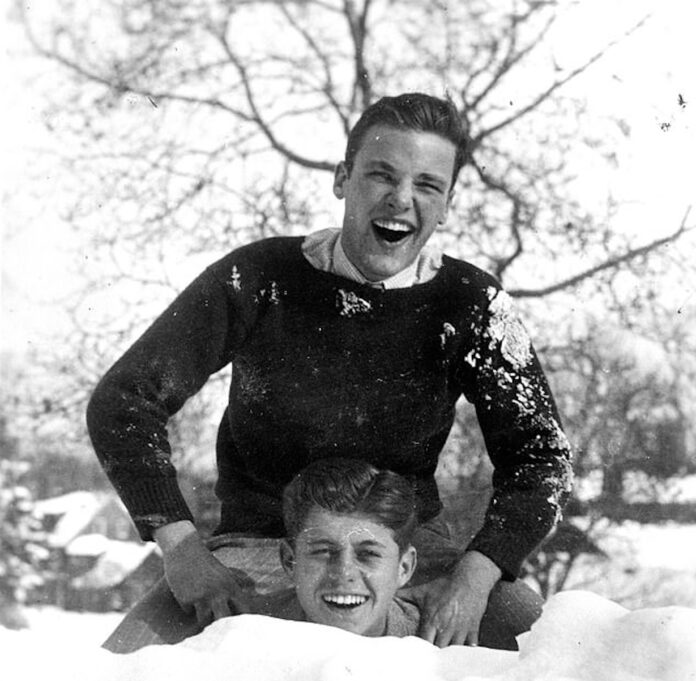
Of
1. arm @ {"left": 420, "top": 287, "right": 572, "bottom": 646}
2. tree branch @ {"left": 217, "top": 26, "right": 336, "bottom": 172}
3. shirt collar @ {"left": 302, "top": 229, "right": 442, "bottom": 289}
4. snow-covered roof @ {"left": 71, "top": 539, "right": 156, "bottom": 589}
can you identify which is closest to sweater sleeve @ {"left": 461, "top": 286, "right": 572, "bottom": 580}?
arm @ {"left": 420, "top": 287, "right": 572, "bottom": 646}

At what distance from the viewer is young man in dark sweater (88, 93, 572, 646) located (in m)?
1.53

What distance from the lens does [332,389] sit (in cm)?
154

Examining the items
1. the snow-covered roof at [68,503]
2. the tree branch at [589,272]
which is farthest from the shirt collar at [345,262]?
the snow-covered roof at [68,503]

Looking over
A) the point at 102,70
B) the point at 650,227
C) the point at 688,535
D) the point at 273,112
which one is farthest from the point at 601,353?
the point at 102,70

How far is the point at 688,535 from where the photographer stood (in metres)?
1.64

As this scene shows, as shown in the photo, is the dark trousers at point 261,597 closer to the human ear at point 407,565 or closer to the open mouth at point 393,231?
the human ear at point 407,565

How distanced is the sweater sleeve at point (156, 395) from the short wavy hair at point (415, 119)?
0.28m

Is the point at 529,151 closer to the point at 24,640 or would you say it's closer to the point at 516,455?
the point at 516,455

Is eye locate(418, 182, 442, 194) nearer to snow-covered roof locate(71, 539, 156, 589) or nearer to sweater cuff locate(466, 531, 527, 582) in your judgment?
sweater cuff locate(466, 531, 527, 582)

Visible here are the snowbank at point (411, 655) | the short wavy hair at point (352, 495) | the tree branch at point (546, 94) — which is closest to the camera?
the snowbank at point (411, 655)

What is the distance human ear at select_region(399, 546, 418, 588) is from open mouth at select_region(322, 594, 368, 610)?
0.07m

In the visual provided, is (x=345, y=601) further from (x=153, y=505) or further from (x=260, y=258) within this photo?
(x=260, y=258)

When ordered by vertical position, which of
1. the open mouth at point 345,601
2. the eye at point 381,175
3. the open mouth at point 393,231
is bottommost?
the open mouth at point 345,601

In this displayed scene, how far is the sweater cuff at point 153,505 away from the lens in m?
1.51
